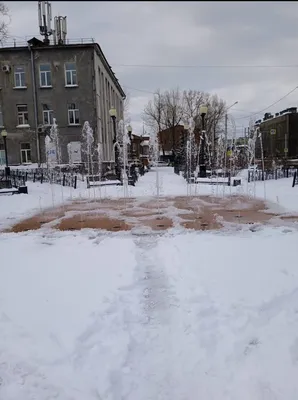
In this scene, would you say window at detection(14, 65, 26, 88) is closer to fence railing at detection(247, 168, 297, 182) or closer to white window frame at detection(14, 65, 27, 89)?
white window frame at detection(14, 65, 27, 89)

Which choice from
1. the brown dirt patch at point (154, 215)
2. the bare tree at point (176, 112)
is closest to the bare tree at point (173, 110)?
the bare tree at point (176, 112)

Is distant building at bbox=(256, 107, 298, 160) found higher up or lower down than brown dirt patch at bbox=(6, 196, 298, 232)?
higher up

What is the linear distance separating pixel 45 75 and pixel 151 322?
28769 mm

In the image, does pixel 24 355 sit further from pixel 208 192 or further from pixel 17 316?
pixel 208 192

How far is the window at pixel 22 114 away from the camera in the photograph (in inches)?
1159

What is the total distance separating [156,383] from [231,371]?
58 cm

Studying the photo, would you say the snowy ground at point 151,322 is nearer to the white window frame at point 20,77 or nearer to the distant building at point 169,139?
the white window frame at point 20,77

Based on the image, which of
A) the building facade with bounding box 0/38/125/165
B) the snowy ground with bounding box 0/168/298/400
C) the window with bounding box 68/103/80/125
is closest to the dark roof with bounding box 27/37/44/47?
the building facade with bounding box 0/38/125/165

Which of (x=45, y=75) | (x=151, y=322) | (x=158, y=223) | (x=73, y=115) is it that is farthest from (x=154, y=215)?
(x=45, y=75)

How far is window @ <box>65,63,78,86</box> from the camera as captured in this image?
28.8 m

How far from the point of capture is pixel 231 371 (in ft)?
9.41

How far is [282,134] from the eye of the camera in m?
54.4

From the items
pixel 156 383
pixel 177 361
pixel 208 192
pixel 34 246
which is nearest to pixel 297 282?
pixel 177 361

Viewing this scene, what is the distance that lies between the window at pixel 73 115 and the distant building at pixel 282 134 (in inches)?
1141
